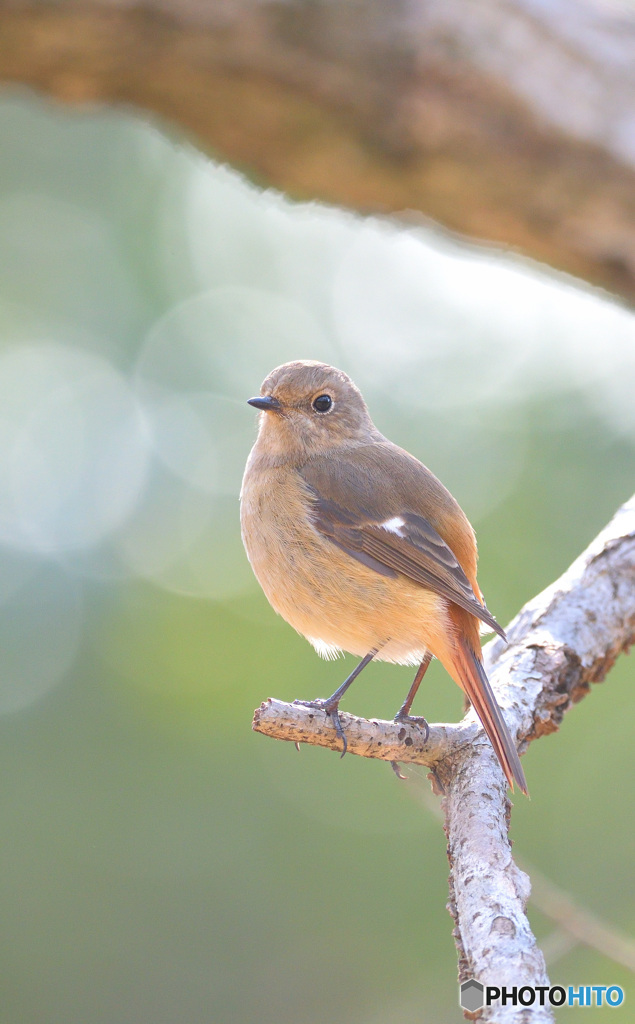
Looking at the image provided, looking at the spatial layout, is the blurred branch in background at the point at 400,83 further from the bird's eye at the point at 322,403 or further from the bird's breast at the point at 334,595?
the bird's breast at the point at 334,595

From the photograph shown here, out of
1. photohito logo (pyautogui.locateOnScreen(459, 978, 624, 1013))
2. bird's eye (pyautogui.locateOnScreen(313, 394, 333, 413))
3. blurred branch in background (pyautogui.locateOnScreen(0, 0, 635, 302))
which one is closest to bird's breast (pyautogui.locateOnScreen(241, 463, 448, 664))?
bird's eye (pyautogui.locateOnScreen(313, 394, 333, 413))

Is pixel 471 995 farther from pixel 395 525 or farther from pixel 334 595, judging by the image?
pixel 395 525

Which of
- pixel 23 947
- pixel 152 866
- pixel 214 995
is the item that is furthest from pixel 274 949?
pixel 23 947

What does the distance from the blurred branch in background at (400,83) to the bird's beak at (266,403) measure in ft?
3.23

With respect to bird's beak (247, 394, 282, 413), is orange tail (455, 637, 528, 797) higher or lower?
lower

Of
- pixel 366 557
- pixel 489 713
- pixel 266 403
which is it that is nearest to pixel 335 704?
pixel 489 713

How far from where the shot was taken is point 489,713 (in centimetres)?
286

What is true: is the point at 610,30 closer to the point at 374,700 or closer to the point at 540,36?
the point at 540,36

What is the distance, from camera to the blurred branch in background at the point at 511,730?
210cm

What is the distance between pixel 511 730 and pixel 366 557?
85cm

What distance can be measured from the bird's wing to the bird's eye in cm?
39

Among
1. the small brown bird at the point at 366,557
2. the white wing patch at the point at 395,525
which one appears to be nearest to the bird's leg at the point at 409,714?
the small brown bird at the point at 366,557

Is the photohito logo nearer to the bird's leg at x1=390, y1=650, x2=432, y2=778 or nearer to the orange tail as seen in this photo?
the orange tail

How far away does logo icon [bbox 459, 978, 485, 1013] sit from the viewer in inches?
81.7
